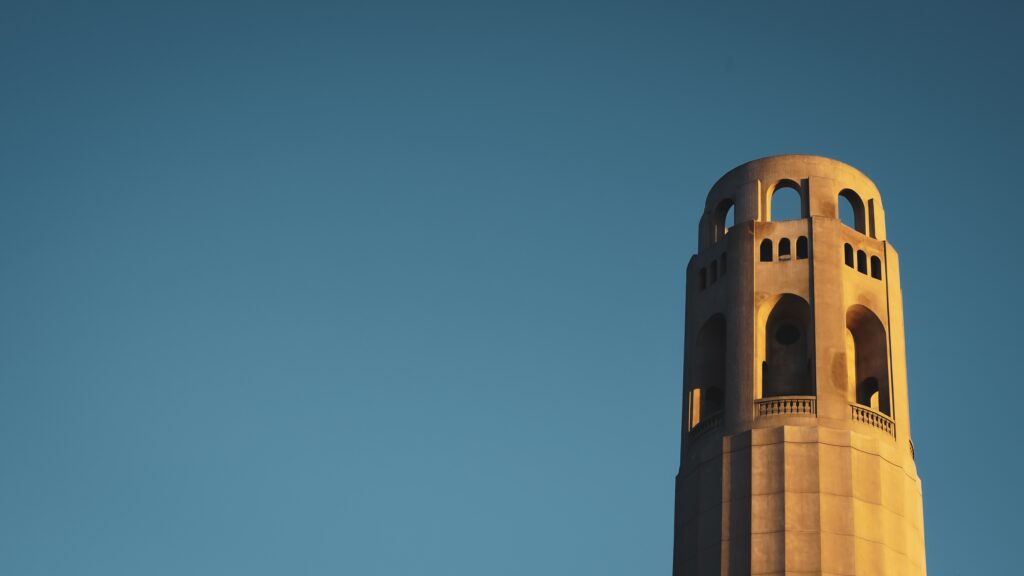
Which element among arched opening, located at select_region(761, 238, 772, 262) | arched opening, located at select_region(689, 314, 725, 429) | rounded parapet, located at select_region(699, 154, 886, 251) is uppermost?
rounded parapet, located at select_region(699, 154, 886, 251)

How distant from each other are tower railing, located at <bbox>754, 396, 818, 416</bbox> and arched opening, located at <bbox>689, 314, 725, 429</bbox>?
131 inches

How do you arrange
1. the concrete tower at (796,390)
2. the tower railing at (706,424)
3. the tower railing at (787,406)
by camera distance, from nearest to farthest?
the concrete tower at (796,390)
the tower railing at (787,406)
the tower railing at (706,424)

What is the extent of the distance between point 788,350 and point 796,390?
1.90 meters

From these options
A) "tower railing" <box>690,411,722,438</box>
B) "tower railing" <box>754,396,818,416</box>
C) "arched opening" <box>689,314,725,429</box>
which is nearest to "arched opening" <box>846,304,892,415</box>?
"tower railing" <box>754,396,818,416</box>

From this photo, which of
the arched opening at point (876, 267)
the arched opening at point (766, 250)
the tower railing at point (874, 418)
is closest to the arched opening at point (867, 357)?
the tower railing at point (874, 418)

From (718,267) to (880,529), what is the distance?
12.8 metres

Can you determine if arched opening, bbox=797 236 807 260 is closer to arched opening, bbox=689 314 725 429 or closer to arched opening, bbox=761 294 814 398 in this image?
arched opening, bbox=761 294 814 398

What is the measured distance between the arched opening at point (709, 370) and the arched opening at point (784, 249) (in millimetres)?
3307

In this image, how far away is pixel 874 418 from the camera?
58.0m

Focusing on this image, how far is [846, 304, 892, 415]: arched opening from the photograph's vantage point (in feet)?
198

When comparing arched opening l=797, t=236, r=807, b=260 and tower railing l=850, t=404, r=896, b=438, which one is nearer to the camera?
tower railing l=850, t=404, r=896, b=438

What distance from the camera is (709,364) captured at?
203ft

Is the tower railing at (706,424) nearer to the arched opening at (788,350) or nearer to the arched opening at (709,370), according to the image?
the arched opening at (709,370)

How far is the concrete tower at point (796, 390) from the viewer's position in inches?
2153
